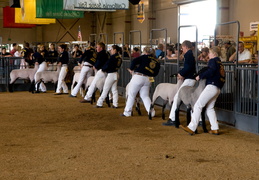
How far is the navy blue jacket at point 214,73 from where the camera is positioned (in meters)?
8.75

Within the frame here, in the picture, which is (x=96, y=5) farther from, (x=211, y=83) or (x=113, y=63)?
(x=211, y=83)

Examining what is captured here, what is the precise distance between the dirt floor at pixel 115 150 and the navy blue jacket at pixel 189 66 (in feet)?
4.07

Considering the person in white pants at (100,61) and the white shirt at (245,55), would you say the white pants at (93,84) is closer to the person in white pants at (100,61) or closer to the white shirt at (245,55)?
the person in white pants at (100,61)

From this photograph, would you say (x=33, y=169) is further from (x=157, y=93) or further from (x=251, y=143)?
(x=157, y=93)

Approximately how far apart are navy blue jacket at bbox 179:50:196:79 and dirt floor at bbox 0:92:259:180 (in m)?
1.24

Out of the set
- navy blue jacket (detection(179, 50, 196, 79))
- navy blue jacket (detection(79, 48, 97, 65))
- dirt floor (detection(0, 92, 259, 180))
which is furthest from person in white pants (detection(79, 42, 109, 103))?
navy blue jacket (detection(179, 50, 196, 79))

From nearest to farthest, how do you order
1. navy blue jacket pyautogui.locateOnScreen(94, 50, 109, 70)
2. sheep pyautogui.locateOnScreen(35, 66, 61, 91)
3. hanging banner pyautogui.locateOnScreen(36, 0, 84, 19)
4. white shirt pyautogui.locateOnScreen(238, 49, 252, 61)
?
1. white shirt pyautogui.locateOnScreen(238, 49, 252, 61)
2. navy blue jacket pyautogui.locateOnScreen(94, 50, 109, 70)
3. sheep pyautogui.locateOnScreen(35, 66, 61, 91)
4. hanging banner pyautogui.locateOnScreen(36, 0, 84, 19)

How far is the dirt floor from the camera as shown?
6305mm

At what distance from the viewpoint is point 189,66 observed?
9.87 m

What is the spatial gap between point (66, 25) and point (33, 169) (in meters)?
39.5

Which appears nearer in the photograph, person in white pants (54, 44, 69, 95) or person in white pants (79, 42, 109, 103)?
person in white pants (79, 42, 109, 103)

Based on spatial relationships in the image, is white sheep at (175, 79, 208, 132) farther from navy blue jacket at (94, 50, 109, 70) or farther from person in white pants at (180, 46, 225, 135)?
navy blue jacket at (94, 50, 109, 70)

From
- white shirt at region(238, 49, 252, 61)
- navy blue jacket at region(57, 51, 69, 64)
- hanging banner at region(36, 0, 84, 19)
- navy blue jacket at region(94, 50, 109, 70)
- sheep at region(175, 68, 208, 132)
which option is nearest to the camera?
sheep at region(175, 68, 208, 132)

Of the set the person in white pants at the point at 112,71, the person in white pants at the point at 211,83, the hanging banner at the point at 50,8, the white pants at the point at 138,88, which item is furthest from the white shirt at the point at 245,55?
the hanging banner at the point at 50,8
